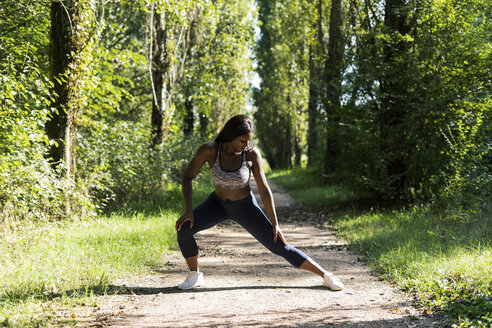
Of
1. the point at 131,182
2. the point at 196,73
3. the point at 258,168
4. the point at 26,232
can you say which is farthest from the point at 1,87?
the point at 196,73

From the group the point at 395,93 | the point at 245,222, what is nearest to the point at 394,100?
the point at 395,93

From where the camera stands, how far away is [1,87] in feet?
20.9

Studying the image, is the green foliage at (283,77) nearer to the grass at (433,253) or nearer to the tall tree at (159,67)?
the tall tree at (159,67)

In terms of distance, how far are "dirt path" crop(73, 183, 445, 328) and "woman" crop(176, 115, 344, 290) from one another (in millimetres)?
344

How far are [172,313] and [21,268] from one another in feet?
6.60

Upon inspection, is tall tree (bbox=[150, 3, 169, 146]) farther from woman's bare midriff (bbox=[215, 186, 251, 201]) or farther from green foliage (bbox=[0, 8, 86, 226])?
woman's bare midriff (bbox=[215, 186, 251, 201])

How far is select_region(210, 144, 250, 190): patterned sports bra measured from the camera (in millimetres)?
5172

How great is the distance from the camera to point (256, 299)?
4984 millimetres

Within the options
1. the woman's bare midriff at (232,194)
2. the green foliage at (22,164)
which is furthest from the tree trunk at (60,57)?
the woman's bare midriff at (232,194)

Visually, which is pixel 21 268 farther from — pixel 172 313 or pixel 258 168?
pixel 258 168

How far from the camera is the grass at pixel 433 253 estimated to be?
4516mm

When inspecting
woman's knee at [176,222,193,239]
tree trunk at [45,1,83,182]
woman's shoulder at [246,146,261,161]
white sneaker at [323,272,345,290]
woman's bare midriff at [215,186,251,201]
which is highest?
tree trunk at [45,1,83,182]

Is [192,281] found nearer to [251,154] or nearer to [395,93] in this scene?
[251,154]

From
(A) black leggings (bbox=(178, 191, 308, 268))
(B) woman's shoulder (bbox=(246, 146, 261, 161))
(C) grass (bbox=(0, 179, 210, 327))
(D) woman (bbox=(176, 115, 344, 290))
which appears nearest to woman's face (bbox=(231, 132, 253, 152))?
(D) woman (bbox=(176, 115, 344, 290))
